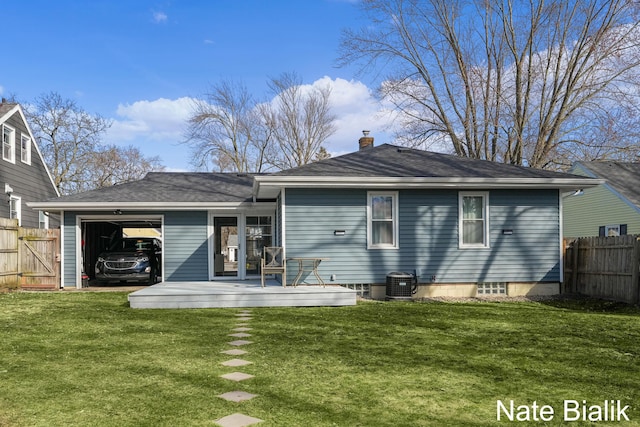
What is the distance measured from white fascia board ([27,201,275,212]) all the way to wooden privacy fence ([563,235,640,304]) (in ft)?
26.0

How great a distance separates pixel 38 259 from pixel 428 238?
1036cm

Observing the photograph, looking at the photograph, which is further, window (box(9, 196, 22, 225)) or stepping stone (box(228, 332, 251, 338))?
window (box(9, 196, 22, 225))

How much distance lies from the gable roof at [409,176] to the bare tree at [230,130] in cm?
2016

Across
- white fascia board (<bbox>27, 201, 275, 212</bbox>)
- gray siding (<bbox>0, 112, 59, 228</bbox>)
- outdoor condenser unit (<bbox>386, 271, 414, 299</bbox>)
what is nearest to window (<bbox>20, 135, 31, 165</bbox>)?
gray siding (<bbox>0, 112, 59, 228</bbox>)

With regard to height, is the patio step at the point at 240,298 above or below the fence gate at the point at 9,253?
below

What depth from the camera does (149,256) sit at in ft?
47.2

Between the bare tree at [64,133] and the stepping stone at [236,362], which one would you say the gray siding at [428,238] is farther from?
the bare tree at [64,133]

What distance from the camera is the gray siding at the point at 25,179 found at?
17.1 m

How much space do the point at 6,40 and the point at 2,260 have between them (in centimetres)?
1019

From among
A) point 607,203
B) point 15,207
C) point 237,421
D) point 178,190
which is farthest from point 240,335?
point 607,203

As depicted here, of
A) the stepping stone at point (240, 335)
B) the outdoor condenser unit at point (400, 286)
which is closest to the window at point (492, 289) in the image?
the outdoor condenser unit at point (400, 286)

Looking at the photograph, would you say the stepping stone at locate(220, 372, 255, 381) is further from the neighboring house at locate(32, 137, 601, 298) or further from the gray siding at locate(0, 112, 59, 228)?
the gray siding at locate(0, 112, 59, 228)

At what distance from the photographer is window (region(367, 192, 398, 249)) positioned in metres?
11.8

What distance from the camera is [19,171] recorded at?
1809 cm
